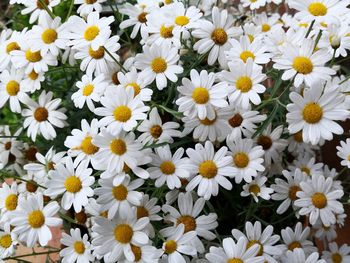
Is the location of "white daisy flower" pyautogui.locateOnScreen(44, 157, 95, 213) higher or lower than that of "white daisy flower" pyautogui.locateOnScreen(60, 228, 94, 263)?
higher

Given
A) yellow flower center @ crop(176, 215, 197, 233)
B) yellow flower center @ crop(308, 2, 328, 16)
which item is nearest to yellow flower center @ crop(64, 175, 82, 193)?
yellow flower center @ crop(176, 215, 197, 233)

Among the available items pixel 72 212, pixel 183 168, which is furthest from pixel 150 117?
pixel 72 212

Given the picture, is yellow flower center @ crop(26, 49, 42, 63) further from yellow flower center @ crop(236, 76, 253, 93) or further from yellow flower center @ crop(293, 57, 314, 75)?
yellow flower center @ crop(293, 57, 314, 75)

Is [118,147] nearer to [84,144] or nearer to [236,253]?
[84,144]

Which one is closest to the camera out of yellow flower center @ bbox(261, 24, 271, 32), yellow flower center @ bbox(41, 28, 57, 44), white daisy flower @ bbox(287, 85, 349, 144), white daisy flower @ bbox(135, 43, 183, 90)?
white daisy flower @ bbox(287, 85, 349, 144)

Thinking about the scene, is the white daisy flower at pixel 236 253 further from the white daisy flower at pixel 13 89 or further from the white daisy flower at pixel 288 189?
the white daisy flower at pixel 13 89

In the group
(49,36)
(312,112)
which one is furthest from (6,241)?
(312,112)

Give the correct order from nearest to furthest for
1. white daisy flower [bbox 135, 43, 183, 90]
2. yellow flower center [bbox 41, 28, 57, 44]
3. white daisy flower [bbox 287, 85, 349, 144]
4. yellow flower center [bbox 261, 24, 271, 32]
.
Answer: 1. white daisy flower [bbox 287, 85, 349, 144]
2. white daisy flower [bbox 135, 43, 183, 90]
3. yellow flower center [bbox 41, 28, 57, 44]
4. yellow flower center [bbox 261, 24, 271, 32]
